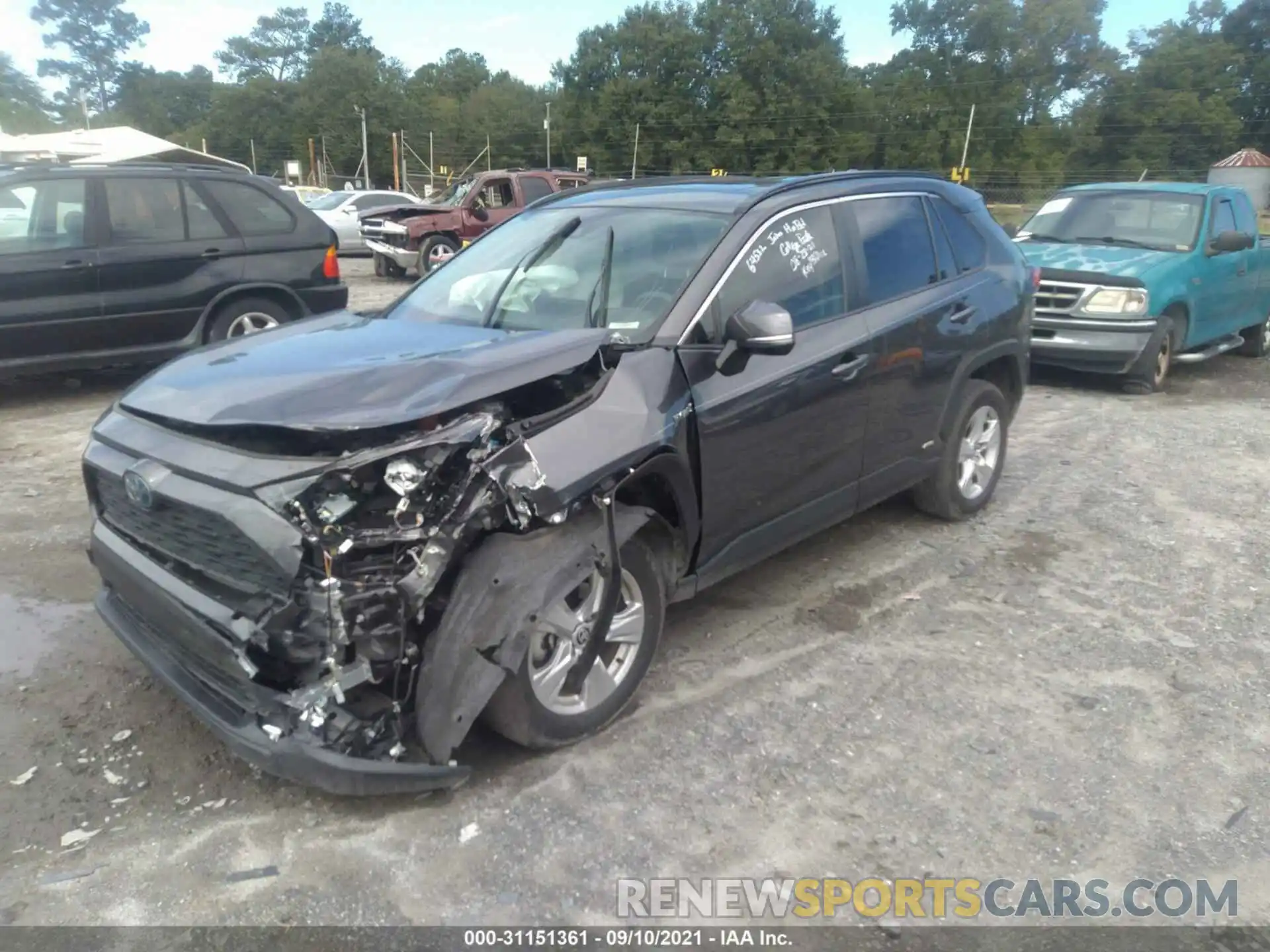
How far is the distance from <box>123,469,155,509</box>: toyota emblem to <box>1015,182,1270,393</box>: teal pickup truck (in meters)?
7.60

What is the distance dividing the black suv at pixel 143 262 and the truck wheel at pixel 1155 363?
24.2 ft

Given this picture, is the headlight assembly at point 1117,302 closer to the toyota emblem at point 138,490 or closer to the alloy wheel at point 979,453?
the alloy wheel at point 979,453

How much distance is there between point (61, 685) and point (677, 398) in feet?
8.58

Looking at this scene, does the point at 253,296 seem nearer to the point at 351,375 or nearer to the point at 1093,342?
the point at 351,375

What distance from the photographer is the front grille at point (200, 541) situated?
2818 millimetres

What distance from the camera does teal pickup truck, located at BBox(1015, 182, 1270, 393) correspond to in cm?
877

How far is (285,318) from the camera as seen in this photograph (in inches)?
339

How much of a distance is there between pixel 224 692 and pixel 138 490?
71 cm

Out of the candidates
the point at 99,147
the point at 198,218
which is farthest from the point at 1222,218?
the point at 99,147

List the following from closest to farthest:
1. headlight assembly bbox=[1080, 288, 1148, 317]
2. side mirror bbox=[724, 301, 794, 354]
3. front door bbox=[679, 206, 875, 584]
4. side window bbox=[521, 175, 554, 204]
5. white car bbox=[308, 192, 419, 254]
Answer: side mirror bbox=[724, 301, 794, 354] < front door bbox=[679, 206, 875, 584] < headlight assembly bbox=[1080, 288, 1148, 317] < side window bbox=[521, 175, 554, 204] < white car bbox=[308, 192, 419, 254]

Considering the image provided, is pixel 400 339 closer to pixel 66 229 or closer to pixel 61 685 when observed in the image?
pixel 61 685

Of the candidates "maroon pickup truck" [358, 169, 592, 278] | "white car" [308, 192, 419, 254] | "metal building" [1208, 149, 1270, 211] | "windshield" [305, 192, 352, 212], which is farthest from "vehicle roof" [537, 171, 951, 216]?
"metal building" [1208, 149, 1270, 211]

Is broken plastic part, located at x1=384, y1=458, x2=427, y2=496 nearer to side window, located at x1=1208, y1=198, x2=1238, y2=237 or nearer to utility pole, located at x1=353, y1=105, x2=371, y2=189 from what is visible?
side window, located at x1=1208, y1=198, x2=1238, y2=237

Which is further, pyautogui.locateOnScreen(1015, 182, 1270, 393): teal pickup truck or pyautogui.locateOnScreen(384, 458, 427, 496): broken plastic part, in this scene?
pyautogui.locateOnScreen(1015, 182, 1270, 393): teal pickup truck
